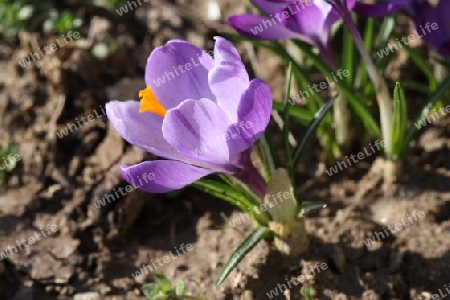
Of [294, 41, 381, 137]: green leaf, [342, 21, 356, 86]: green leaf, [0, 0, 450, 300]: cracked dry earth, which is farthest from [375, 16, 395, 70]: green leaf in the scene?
[0, 0, 450, 300]: cracked dry earth

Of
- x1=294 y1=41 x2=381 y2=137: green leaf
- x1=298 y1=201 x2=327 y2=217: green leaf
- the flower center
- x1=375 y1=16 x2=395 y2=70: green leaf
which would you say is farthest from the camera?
x1=375 y1=16 x2=395 y2=70: green leaf

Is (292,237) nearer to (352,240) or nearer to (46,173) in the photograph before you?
(352,240)

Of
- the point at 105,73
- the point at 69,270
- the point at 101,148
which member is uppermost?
the point at 105,73

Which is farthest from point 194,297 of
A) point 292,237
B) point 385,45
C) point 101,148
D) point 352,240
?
point 385,45

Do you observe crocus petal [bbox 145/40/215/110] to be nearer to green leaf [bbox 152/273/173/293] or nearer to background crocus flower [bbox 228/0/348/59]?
background crocus flower [bbox 228/0/348/59]

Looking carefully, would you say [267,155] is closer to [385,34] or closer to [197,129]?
[197,129]

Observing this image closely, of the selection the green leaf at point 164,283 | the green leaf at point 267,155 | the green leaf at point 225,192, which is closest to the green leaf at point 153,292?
the green leaf at point 164,283
